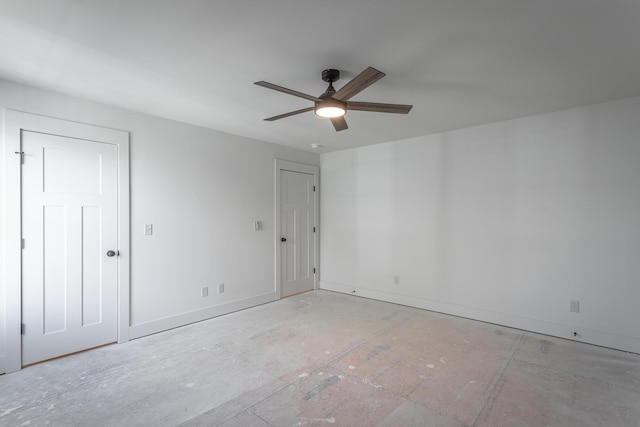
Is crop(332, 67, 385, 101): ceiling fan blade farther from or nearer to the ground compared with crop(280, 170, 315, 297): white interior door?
farther from the ground

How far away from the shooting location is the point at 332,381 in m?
2.43

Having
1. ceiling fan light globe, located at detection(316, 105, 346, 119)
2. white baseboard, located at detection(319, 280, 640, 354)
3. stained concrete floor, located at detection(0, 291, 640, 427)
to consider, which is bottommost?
stained concrete floor, located at detection(0, 291, 640, 427)

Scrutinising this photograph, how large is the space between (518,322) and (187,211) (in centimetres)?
419

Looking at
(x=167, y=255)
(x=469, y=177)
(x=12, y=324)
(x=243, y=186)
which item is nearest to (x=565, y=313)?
(x=469, y=177)

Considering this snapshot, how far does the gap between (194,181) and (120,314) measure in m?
1.67

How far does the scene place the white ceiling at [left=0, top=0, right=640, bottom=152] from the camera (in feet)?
5.53

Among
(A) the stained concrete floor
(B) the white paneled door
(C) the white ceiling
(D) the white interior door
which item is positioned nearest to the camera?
(C) the white ceiling

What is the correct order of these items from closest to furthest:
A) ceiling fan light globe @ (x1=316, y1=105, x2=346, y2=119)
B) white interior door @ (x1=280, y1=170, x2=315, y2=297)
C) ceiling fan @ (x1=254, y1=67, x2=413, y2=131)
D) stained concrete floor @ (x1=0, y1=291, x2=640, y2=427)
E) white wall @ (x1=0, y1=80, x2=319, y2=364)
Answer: stained concrete floor @ (x1=0, y1=291, x2=640, y2=427)
ceiling fan @ (x1=254, y1=67, x2=413, y2=131)
ceiling fan light globe @ (x1=316, y1=105, x2=346, y2=119)
white wall @ (x1=0, y1=80, x2=319, y2=364)
white interior door @ (x1=280, y1=170, x2=315, y2=297)

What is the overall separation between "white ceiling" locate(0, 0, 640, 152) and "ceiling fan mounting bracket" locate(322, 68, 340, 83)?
2.5 inches

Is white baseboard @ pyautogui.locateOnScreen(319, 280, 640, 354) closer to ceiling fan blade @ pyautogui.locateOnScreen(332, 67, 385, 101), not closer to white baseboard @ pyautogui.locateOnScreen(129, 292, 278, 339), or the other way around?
white baseboard @ pyautogui.locateOnScreen(129, 292, 278, 339)

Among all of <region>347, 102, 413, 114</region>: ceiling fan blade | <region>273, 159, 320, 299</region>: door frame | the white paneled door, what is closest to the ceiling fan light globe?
<region>347, 102, 413, 114</region>: ceiling fan blade

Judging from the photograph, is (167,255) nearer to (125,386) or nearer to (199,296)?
(199,296)

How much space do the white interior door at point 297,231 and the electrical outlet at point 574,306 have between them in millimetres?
3574

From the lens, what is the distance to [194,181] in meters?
3.81
